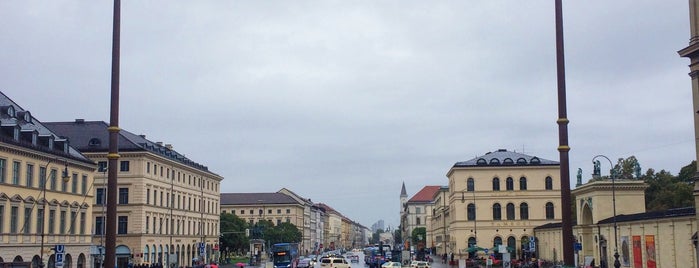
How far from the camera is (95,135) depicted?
8288 centimetres

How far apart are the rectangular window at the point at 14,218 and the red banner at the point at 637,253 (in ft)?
142

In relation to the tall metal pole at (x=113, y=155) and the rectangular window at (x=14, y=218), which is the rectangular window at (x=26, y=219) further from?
the tall metal pole at (x=113, y=155)

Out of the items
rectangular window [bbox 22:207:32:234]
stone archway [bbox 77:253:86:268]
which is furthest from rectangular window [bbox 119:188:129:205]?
rectangular window [bbox 22:207:32:234]

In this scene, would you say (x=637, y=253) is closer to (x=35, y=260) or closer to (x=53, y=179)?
(x=35, y=260)

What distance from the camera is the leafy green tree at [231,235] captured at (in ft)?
381

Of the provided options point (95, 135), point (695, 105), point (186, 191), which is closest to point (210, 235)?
point (186, 191)

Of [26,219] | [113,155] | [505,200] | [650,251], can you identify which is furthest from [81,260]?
[505,200]

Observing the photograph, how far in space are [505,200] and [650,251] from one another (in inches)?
1888

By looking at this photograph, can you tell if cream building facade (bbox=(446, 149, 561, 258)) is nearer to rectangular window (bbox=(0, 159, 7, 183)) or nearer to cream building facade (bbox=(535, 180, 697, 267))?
cream building facade (bbox=(535, 180, 697, 267))

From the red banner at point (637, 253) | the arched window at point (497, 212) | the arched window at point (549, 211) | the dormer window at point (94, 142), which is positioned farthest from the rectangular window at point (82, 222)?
the arched window at point (549, 211)

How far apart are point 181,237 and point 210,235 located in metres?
14.6

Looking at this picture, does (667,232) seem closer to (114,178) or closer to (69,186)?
(114,178)

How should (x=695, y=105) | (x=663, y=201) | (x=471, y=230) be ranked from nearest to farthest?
(x=695, y=105)
(x=663, y=201)
(x=471, y=230)

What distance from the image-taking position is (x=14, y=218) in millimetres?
51938
